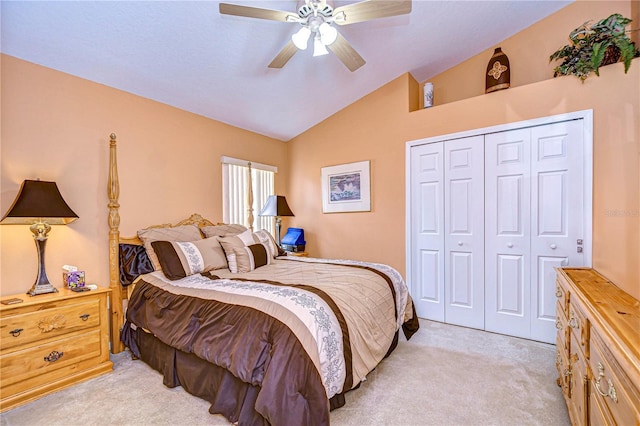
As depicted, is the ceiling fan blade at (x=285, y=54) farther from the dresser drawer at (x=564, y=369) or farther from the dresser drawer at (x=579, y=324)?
the dresser drawer at (x=564, y=369)

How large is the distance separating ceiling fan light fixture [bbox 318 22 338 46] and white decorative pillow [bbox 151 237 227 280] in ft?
6.66

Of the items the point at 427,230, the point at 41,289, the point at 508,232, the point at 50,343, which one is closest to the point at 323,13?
the point at 427,230

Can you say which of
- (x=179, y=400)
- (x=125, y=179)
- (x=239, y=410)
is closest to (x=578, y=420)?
(x=239, y=410)

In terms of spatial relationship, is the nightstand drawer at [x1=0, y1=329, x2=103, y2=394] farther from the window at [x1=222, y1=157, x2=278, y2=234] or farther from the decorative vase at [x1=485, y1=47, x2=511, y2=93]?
the decorative vase at [x1=485, y1=47, x2=511, y2=93]

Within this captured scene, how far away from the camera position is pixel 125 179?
284 centimetres

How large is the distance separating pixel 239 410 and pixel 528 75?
4.05 metres

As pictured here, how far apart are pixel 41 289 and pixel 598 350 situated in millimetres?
3341

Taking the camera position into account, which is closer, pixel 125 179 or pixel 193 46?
pixel 193 46

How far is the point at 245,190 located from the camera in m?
4.11

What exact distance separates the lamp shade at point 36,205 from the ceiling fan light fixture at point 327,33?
228 cm

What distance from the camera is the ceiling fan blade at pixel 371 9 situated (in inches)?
71.2

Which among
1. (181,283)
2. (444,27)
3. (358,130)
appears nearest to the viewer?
(181,283)

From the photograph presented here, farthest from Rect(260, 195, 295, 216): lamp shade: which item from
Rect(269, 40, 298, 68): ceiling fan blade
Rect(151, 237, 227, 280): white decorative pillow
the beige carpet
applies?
the beige carpet

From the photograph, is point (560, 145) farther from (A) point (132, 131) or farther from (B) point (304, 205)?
(A) point (132, 131)
